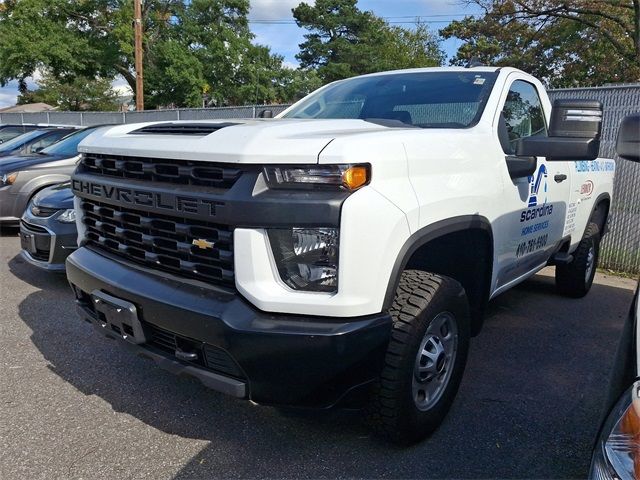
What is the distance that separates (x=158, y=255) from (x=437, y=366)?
1466mm

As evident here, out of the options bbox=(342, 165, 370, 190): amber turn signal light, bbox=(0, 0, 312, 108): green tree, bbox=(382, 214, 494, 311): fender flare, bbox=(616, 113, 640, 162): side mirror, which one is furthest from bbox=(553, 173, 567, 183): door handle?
bbox=(0, 0, 312, 108): green tree

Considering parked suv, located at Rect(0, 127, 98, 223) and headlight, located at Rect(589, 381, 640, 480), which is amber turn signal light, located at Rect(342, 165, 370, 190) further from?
parked suv, located at Rect(0, 127, 98, 223)

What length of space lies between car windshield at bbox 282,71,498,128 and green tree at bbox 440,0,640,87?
18.5m

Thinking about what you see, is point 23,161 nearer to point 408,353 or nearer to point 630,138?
point 408,353

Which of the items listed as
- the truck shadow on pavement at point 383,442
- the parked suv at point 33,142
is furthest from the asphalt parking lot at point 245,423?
the parked suv at point 33,142

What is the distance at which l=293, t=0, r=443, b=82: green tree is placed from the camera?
140 feet

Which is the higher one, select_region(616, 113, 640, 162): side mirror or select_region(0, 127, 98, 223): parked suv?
select_region(616, 113, 640, 162): side mirror

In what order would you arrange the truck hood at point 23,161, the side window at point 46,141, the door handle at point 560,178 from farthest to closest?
the side window at point 46,141 < the truck hood at point 23,161 < the door handle at point 560,178

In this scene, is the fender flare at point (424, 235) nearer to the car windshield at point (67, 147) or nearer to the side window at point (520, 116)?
the side window at point (520, 116)

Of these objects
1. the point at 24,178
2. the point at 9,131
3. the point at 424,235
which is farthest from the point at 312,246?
the point at 9,131

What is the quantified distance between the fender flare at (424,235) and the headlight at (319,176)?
369 mm

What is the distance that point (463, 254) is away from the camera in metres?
2.93

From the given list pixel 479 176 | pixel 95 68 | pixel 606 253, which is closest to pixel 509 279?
pixel 479 176

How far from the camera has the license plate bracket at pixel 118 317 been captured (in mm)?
2357
